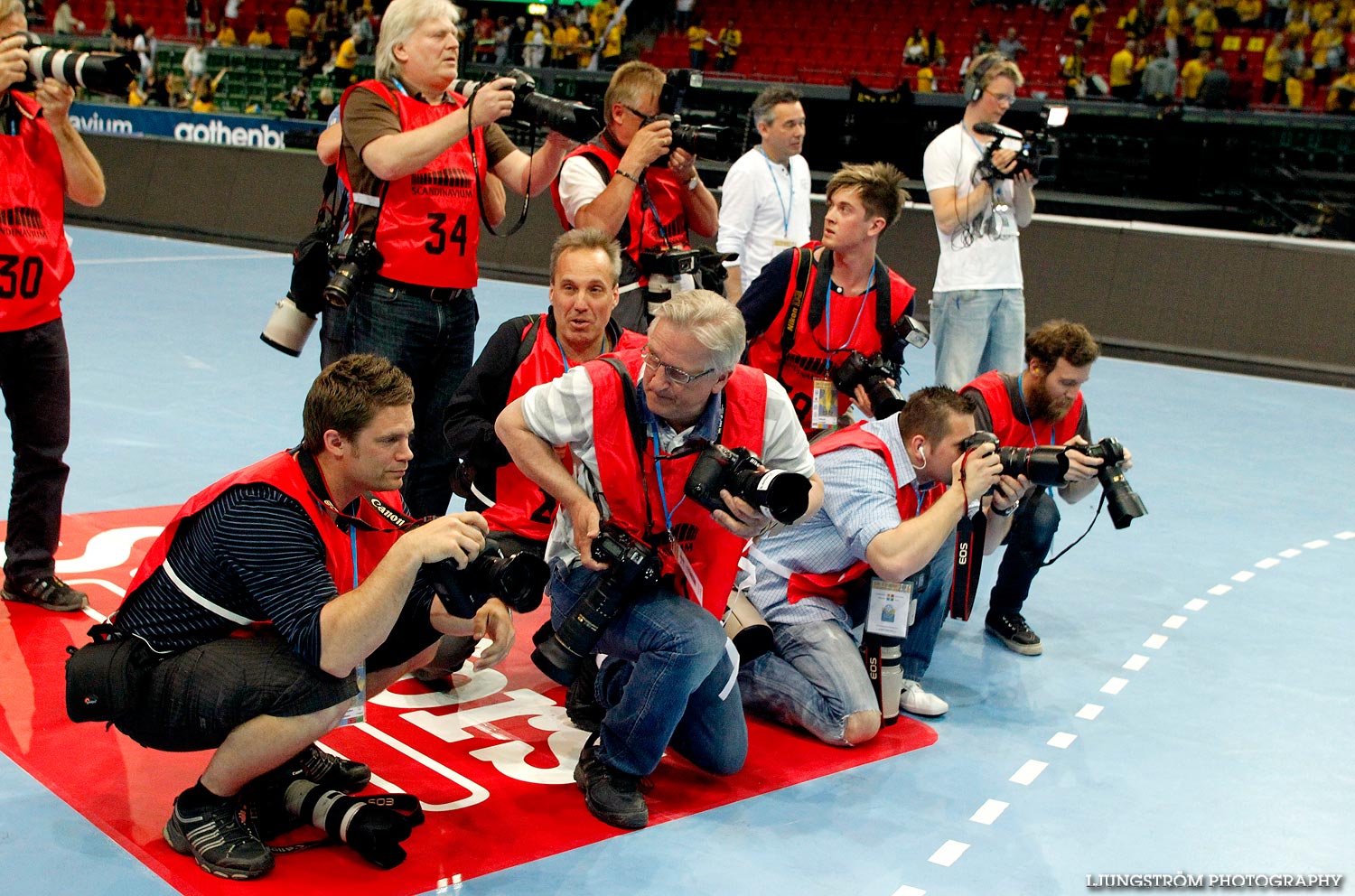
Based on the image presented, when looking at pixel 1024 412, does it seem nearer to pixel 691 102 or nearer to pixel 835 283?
pixel 835 283

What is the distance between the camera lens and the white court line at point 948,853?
11.1ft

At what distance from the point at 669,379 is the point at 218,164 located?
506 inches

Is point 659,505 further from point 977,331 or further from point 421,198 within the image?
point 977,331

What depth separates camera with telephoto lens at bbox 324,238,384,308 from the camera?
14.2 ft

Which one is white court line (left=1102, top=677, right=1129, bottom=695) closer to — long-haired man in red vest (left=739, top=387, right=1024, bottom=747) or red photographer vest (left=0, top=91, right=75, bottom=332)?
long-haired man in red vest (left=739, top=387, right=1024, bottom=747)

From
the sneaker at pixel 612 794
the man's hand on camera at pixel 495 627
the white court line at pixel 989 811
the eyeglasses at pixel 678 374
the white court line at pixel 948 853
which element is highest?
the eyeglasses at pixel 678 374

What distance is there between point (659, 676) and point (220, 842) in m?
1.09

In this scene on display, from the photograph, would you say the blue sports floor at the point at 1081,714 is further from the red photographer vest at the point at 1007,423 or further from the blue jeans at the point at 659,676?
the red photographer vest at the point at 1007,423

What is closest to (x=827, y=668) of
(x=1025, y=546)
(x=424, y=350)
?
(x=1025, y=546)

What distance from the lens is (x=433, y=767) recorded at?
12.2ft

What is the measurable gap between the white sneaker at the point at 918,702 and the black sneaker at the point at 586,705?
37.8 inches

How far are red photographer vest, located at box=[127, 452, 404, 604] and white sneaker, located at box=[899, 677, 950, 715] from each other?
1.80 m

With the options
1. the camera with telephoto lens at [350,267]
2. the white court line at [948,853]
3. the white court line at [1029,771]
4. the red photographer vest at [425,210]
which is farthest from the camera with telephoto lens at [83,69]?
the white court line at [1029,771]

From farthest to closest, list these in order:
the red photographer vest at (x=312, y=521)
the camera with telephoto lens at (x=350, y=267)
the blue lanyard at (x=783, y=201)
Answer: the blue lanyard at (x=783, y=201), the camera with telephoto lens at (x=350, y=267), the red photographer vest at (x=312, y=521)
